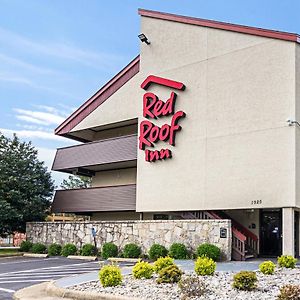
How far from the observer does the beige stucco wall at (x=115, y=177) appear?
28234 mm

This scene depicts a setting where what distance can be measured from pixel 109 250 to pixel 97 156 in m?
6.73

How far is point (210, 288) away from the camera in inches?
407

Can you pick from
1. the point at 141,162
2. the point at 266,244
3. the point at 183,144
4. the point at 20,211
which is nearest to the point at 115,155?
the point at 141,162

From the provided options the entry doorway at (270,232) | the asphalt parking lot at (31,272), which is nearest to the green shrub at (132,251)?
the asphalt parking lot at (31,272)

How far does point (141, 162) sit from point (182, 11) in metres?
8.36

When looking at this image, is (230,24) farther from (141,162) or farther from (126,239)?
(126,239)

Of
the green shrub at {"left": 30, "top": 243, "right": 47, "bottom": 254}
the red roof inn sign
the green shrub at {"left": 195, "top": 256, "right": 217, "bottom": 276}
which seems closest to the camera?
the green shrub at {"left": 195, "top": 256, "right": 217, "bottom": 276}

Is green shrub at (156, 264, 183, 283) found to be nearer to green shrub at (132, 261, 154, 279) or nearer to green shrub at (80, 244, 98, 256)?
green shrub at (132, 261, 154, 279)

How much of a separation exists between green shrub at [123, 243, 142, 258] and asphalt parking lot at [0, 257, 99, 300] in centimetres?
249

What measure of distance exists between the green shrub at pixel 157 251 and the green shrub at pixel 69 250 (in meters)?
5.28

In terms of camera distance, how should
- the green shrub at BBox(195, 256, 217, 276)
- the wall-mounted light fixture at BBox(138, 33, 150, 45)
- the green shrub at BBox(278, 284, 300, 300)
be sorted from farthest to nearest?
the wall-mounted light fixture at BBox(138, 33, 150, 45) → the green shrub at BBox(195, 256, 217, 276) → the green shrub at BBox(278, 284, 300, 300)

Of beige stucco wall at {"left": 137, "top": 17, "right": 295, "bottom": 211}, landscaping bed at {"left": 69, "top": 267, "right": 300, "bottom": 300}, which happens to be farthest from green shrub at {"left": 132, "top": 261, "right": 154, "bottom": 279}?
beige stucco wall at {"left": 137, "top": 17, "right": 295, "bottom": 211}

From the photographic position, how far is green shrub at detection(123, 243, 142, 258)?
71.2 feet

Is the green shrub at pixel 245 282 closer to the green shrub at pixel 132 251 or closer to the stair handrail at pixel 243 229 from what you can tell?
the green shrub at pixel 132 251
